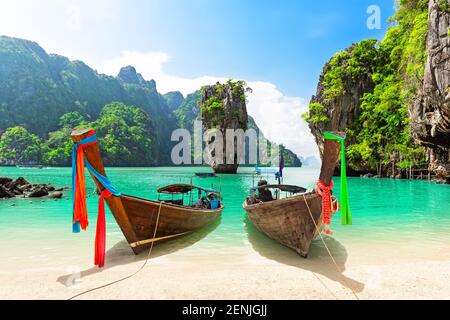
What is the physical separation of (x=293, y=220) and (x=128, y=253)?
4.91 metres

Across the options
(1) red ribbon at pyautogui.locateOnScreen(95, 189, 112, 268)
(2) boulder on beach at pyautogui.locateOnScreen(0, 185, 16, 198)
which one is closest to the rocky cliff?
(1) red ribbon at pyautogui.locateOnScreen(95, 189, 112, 268)

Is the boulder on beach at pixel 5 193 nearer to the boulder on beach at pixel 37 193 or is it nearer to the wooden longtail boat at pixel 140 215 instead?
the boulder on beach at pixel 37 193

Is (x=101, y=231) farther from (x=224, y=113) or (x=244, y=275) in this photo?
(x=224, y=113)

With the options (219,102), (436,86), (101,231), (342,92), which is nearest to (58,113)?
(219,102)

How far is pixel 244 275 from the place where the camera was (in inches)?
237

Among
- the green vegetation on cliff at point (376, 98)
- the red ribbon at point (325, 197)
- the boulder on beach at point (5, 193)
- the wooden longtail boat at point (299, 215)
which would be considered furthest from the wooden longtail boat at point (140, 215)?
the green vegetation on cliff at point (376, 98)

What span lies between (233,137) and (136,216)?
52.2m

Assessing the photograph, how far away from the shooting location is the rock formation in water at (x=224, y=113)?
5894 cm

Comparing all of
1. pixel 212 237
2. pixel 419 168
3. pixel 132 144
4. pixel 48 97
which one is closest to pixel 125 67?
pixel 48 97

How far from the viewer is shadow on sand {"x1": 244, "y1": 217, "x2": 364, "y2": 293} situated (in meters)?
5.80

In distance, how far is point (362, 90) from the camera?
44438 millimetres

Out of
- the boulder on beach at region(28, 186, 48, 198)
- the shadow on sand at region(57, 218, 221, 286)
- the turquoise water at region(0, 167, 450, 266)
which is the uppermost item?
the boulder on beach at region(28, 186, 48, 198)

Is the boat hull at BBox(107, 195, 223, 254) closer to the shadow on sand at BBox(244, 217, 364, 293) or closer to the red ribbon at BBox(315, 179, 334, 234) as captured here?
the shadow on sand at BBox(244, 217, 364, 293)

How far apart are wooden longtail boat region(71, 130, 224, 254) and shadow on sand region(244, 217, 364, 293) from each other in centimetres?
269
